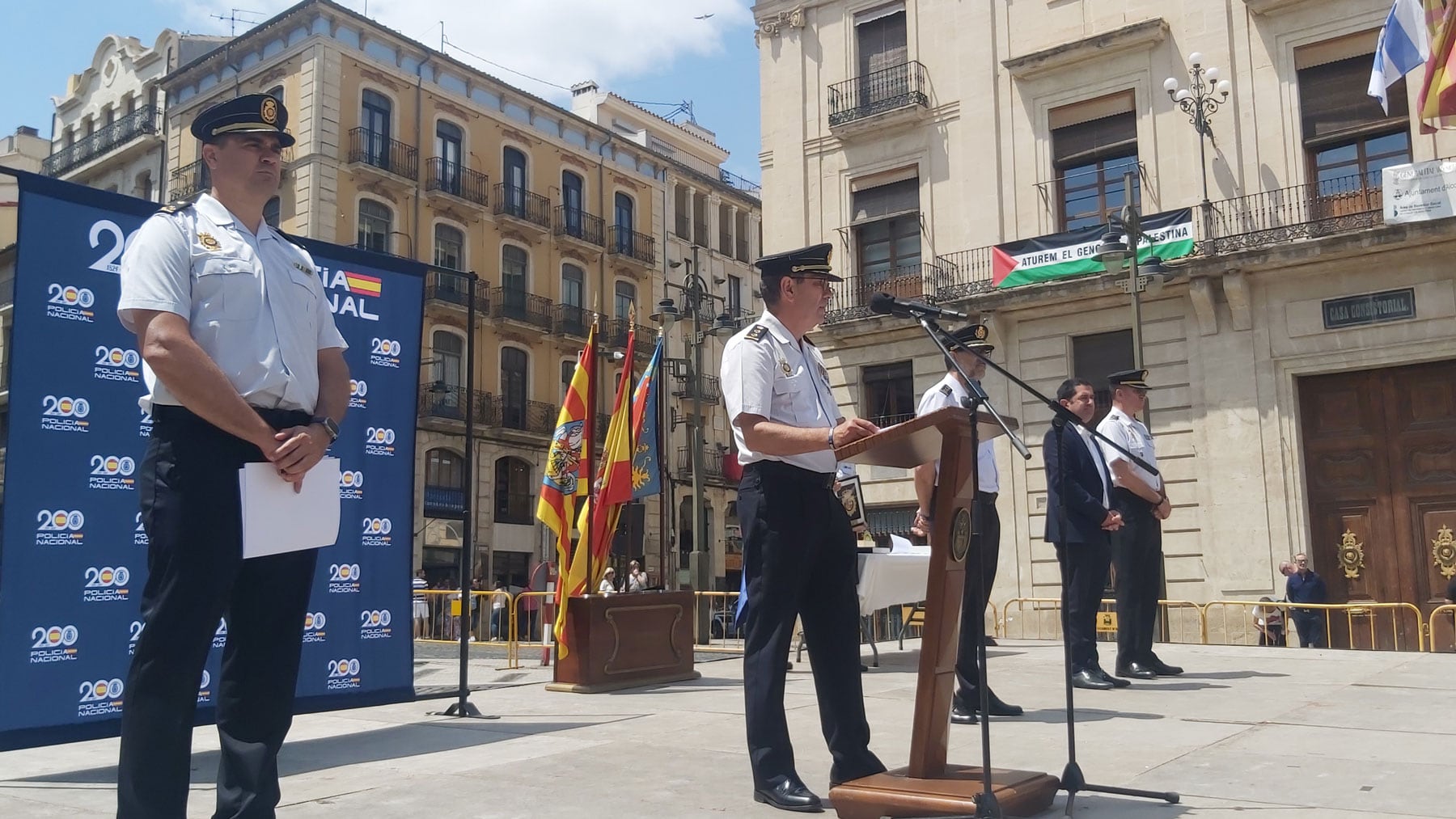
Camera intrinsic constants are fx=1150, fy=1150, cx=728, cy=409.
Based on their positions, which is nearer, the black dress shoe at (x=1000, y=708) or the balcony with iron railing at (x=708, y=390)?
the black dress shoe at (x=1000, y=708)

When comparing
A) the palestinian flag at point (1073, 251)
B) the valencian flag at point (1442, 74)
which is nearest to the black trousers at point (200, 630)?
the valencian flag at point (1442, 74)

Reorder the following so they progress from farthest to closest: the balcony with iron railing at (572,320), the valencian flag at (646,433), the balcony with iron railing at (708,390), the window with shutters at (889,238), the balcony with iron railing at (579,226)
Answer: the balcony with iron railing at (708,390), the balcony with iron railing at (579,226), the balcony with iron railing at (572,320), the window with shutters at (889,238), the valencian flag at (646,433)

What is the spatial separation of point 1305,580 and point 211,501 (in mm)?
17297

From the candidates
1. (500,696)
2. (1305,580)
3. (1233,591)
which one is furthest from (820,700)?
(1233,591)

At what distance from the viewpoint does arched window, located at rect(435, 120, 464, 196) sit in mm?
35625

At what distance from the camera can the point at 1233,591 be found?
19141mm

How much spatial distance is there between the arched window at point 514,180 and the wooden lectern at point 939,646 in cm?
3507

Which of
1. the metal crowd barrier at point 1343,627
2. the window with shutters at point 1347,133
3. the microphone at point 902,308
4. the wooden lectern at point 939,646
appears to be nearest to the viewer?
the wooden lectern at point 939,646

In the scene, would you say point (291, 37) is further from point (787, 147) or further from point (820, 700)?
point (820, 700)

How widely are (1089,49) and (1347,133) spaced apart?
476 centimetres

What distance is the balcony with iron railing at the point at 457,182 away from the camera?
35.1 m

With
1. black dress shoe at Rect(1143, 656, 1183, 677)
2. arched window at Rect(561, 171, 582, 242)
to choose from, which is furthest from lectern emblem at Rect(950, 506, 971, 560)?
arched window at Rect(561, 171, 582, 242)

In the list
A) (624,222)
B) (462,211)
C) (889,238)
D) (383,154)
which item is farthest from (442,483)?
(889,238)

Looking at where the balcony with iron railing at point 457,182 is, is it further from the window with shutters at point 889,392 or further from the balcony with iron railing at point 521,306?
the window with shutters at point 889,392
